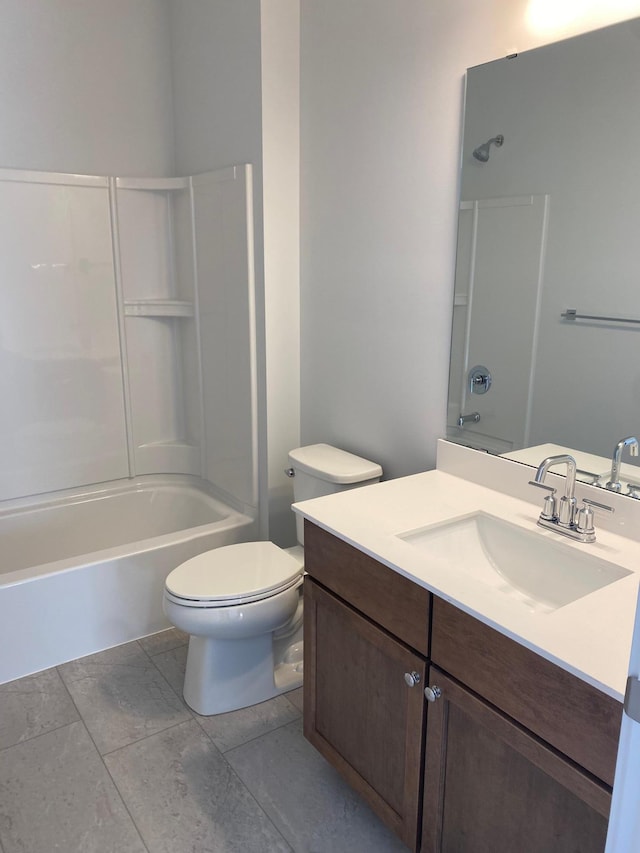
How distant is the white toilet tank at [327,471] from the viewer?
2262mm

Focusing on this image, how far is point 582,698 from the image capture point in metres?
1.08

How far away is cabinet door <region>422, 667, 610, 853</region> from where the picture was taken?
1.13 meters

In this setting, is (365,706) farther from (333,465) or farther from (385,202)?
(385,202)

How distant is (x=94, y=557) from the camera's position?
2482 millimetres

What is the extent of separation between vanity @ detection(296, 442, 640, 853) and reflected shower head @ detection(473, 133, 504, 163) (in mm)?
834

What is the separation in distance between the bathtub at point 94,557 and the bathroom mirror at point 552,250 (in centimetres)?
134

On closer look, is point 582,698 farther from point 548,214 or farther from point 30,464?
point 30,464

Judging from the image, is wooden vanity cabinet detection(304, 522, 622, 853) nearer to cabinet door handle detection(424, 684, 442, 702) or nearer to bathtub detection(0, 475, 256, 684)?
cabinet door handle detection(424, 684, 442, 702)

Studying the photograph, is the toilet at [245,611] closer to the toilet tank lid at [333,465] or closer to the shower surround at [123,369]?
the toilet tank lid at [333,465]

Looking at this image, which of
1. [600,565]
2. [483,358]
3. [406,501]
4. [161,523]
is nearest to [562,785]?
[600,565]

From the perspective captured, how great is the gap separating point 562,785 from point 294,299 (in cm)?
197

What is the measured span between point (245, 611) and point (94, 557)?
761 millimetres

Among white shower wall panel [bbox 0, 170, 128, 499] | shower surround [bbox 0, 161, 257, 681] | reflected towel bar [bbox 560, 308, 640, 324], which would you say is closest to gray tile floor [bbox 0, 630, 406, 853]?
shower surround [bbox 0, 161, 257, 681]

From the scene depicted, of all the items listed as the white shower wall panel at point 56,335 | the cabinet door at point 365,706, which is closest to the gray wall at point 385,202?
the cabinet door at point 365,706
